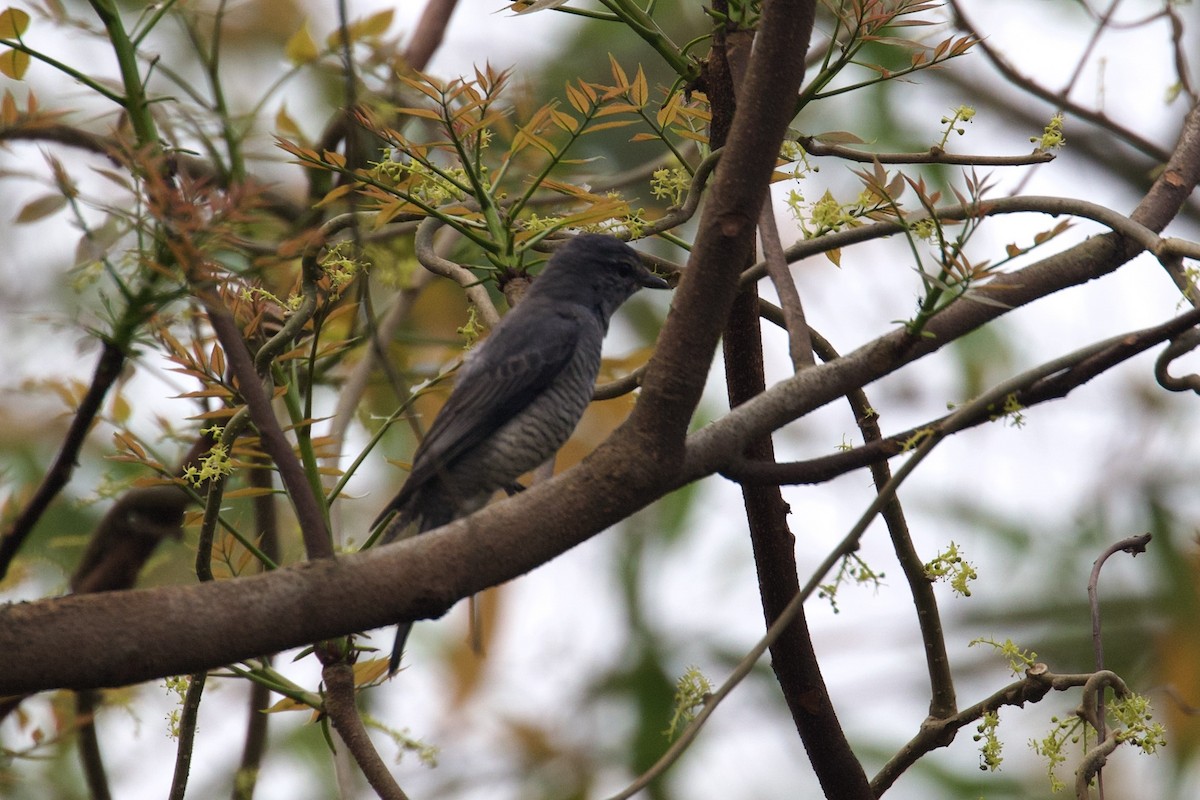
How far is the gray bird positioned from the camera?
12.1 feet

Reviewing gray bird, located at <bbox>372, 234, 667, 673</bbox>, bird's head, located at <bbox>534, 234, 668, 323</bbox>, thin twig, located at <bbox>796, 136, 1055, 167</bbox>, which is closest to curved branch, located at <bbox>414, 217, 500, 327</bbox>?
gray bird, located at <bbox>372, 234, 667, 673</bbox>

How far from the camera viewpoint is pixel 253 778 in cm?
309

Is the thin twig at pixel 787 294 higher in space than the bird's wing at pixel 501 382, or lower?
lower

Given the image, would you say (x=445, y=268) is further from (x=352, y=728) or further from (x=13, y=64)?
(x=352, y=728)

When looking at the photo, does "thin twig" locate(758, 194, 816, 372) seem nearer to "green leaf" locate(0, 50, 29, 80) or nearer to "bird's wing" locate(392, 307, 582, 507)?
"bird's wing" locate(392, 307, 582, 507)

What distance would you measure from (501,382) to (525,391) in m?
0.09

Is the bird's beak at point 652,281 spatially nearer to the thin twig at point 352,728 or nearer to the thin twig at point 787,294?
the thin twig at point 787,294

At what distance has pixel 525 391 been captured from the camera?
386cm

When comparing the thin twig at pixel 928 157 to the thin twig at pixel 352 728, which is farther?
the thin twig at pixel 928 157

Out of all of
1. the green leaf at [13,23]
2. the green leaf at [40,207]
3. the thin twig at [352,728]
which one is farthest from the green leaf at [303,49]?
the thin twig at [352,728]

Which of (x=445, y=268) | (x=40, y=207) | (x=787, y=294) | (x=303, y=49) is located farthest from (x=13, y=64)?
(x=787, y=294)

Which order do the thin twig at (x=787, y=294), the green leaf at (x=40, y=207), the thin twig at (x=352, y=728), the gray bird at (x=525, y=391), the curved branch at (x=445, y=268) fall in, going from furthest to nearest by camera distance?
the gray bird at (x=525, y=391) < the green leaf at (x=40, y=207) < the curved branch at (x=445, y=268) < the thin twig at (x=352, y=728) < the thin twig at (x=787, y=294)

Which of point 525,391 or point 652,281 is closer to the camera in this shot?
point 525,391

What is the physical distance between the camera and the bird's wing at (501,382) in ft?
12.3
